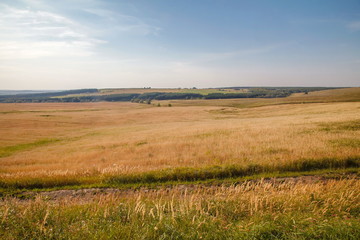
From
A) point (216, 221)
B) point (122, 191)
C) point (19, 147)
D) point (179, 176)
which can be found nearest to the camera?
point (216, 221)

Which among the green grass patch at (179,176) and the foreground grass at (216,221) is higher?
the foreground grass at (216,221)

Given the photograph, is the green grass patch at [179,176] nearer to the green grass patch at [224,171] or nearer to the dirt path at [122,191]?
the green grass patch at [224,171]

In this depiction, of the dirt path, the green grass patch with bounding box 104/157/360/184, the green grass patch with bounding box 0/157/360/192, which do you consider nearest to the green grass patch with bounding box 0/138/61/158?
the green grass patch with bounding box 0/157/360/192

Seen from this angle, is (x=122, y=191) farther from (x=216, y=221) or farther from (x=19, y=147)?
(x=19, y=147)

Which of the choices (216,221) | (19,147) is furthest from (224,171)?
(19,147)

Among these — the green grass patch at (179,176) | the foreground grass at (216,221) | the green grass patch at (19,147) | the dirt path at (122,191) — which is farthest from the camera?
the green grass patch at (19,147)

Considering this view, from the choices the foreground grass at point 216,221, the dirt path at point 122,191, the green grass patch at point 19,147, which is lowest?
the green grass patch at point 19,147

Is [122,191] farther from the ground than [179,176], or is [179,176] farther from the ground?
[179,176]

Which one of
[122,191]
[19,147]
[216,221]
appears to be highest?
[216,221]

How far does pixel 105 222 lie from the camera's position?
15.1ft

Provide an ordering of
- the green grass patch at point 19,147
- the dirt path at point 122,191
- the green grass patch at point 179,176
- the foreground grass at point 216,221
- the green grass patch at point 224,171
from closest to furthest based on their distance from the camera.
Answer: the foreground grass at point 216,221 → the dirt path at point 122,191 → the green grass patch at point 179,176 → the green grass patch at point 224,171 → the green grass patch at point 19,147

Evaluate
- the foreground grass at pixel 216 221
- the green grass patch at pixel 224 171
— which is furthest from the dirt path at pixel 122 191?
the foreground grass at pixel 216 221

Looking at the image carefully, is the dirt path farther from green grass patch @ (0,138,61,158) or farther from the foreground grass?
green grass patch @ (0,138,61,158)

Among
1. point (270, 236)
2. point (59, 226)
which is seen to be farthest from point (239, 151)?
point (59, 226)
